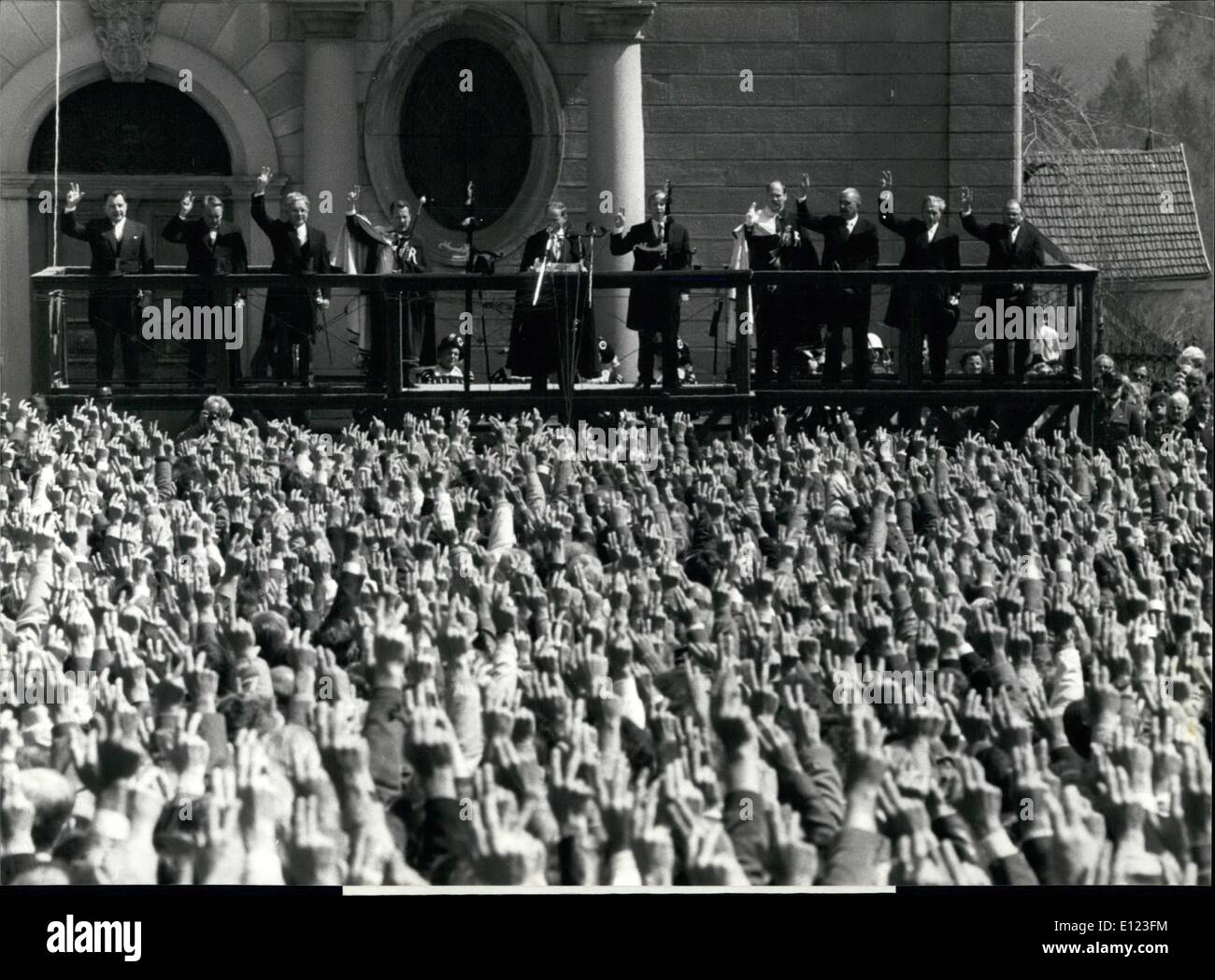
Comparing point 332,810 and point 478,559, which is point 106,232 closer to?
point 478,559

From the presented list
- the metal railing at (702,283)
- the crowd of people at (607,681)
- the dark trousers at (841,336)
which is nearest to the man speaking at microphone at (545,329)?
the metal railing at (702,283)

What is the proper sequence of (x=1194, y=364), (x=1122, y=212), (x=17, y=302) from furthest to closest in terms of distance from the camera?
(x=1122, y=212)
(x=17, y=302)
(x=1194, y=364)

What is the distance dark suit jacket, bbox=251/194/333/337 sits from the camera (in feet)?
65.2

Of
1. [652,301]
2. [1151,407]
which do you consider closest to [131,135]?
[652,301]

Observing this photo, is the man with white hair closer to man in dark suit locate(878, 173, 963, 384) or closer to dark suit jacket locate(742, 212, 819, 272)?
man in dark suit locate(878, 173, 963, 384)

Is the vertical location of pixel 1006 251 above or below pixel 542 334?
above

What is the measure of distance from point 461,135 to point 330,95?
139 centimetres

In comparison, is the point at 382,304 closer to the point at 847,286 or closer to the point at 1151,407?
the point at 847,286

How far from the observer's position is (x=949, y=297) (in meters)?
20.3

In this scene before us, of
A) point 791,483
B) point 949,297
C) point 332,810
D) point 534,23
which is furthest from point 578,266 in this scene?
point 332,810

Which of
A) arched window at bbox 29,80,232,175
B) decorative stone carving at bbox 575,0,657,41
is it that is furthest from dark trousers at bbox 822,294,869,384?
arched window at bbox 29,80,232,175

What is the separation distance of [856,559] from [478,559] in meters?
1.95

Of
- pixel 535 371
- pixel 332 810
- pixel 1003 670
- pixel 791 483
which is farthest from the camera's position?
pixel 535 371

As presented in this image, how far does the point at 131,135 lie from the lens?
25.8m
